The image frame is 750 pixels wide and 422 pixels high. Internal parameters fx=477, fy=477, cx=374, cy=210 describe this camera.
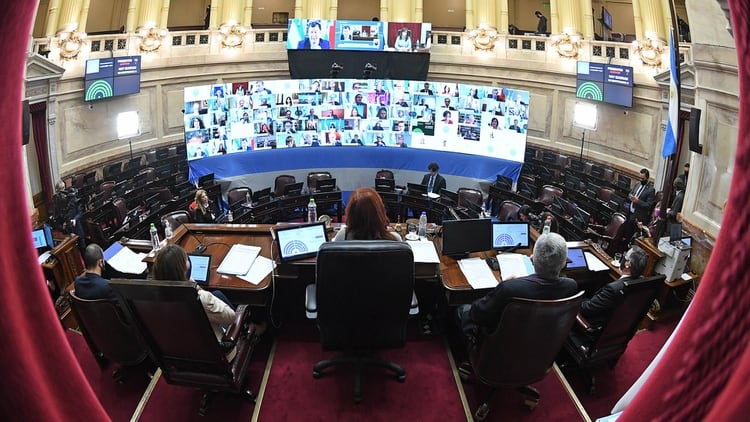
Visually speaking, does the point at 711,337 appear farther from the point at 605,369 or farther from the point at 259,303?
the point at 605,369

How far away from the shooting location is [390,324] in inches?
120

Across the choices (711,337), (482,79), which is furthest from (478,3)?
(711,337)

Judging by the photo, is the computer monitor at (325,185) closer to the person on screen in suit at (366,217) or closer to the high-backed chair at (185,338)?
the person on screen in suit at (366,217)

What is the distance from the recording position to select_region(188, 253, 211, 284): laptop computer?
11.7 feet

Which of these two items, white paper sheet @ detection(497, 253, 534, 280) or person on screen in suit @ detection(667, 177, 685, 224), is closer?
person on screen in suit @ detection(667, 177, 685, 224)

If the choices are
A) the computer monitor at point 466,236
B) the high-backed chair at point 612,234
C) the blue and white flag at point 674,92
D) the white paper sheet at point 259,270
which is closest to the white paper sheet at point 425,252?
the computer monitor at point 466,236

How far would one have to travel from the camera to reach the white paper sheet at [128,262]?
13.2 ft

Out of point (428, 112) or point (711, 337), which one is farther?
point (428, 112)

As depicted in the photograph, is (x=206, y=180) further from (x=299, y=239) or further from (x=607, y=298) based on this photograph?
(x=607, y=298)

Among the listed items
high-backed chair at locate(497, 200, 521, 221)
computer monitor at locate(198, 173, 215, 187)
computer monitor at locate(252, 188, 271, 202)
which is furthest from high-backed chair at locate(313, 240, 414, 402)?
computer monitor at locate(198, 173, 215, 187)

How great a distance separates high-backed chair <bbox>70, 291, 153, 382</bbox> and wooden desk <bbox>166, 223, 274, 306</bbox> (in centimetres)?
61

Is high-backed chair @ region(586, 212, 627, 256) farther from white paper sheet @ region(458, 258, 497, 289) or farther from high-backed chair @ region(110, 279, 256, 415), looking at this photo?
high-backed chair @ region(110, 279, 256, 415)

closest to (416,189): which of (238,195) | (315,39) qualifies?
(238,195)

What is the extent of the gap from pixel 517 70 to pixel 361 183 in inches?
226
